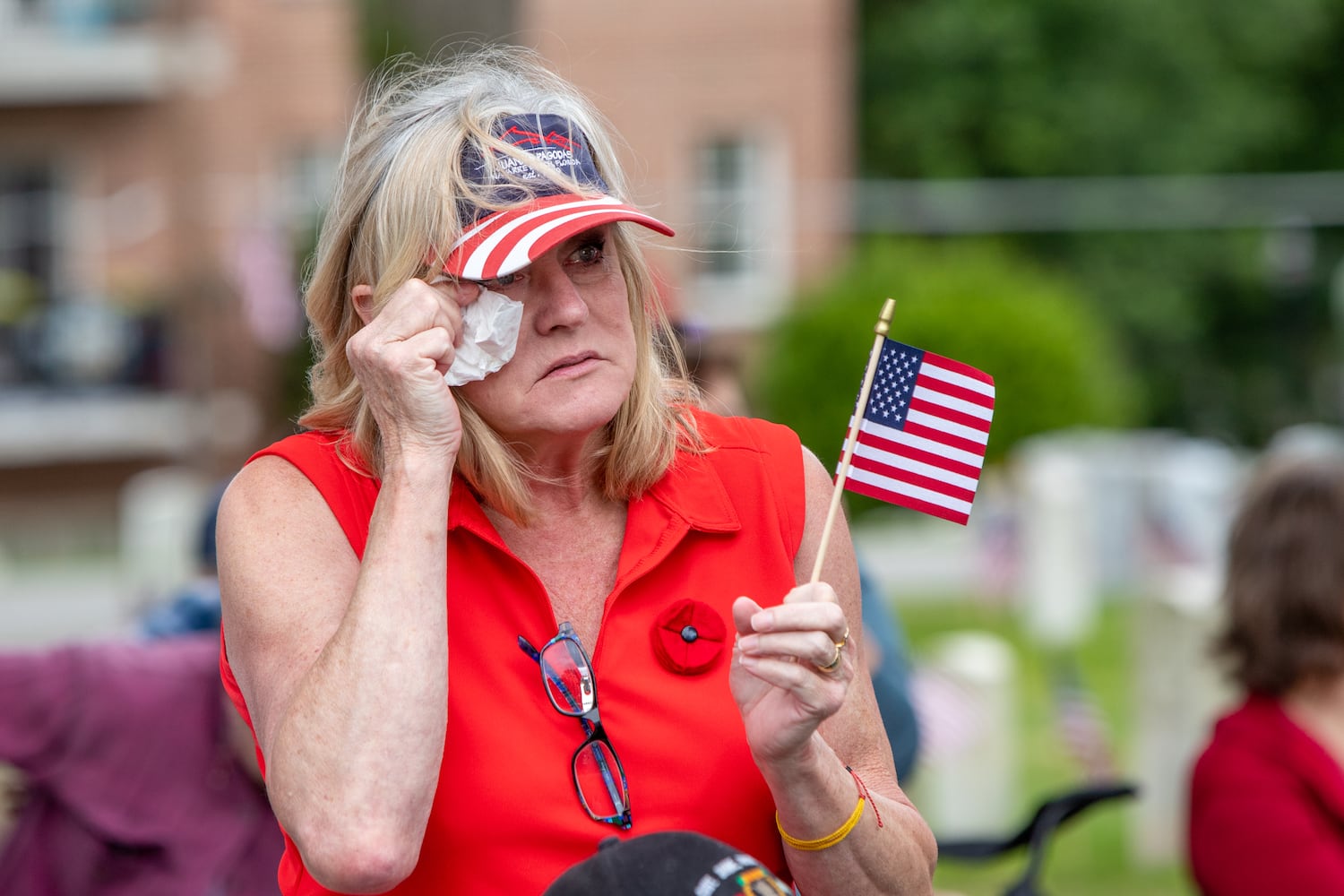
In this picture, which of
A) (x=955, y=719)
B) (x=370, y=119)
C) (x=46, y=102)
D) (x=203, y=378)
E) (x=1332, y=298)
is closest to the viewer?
(x=370, y=119)

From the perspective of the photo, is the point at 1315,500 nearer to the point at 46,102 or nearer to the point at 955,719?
the point at 955,719

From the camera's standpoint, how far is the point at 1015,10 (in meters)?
28.8

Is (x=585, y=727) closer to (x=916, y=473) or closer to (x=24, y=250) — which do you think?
(x=916, y=473)

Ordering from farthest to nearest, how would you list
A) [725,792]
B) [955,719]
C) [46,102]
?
[46,102] < [955,719] < [725,792]

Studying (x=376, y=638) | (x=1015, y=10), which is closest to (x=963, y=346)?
(x=1015, y=10)

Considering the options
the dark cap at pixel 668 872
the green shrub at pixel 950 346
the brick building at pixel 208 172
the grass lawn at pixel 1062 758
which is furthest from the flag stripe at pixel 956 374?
the brick building at pixel 208 172

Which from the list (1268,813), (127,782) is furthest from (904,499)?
(127,782)

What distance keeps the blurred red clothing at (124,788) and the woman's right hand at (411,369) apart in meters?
1.67

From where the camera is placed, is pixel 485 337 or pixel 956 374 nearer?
pixel 485 337

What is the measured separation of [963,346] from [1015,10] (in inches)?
539

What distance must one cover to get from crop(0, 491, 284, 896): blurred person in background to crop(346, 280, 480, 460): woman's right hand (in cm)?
156

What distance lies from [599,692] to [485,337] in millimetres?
493

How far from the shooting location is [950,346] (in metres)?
17.1

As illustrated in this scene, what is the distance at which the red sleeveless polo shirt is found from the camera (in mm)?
2086
